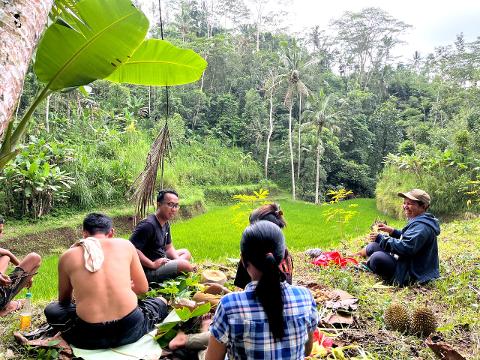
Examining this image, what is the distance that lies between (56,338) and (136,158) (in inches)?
407

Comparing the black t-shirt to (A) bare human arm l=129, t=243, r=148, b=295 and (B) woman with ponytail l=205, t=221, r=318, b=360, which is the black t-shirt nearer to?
(A) bare human arm l=129, t=243, r=148, b=295

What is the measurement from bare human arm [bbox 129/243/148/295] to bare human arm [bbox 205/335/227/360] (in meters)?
1.26

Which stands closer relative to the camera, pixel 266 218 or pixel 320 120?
pixel 266 218

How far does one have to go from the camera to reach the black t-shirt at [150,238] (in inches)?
141

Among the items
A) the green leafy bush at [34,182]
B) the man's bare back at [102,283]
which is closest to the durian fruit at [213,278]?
the man's bare back at [102,283]

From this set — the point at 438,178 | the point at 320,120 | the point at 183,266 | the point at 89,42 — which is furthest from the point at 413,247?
the point at 320,120

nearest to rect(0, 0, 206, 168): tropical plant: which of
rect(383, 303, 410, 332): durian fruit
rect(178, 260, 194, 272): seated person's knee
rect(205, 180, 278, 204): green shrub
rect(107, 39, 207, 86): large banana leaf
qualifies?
rect(107, 39, 207, 86): large banana leaf

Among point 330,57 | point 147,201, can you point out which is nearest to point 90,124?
point 147,201

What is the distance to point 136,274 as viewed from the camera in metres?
2.71

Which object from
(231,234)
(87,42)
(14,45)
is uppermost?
(87,42)

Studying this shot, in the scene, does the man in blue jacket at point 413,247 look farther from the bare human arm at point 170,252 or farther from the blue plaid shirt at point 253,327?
the blue plaid shirt at point 253,327

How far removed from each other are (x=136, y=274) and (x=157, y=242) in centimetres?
101

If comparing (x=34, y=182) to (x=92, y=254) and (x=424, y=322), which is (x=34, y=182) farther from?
(x=424, y=322)

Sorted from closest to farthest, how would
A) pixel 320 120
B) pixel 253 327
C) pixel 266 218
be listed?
pixel 253 327 → pixel 266 218 → pixel 320 120
